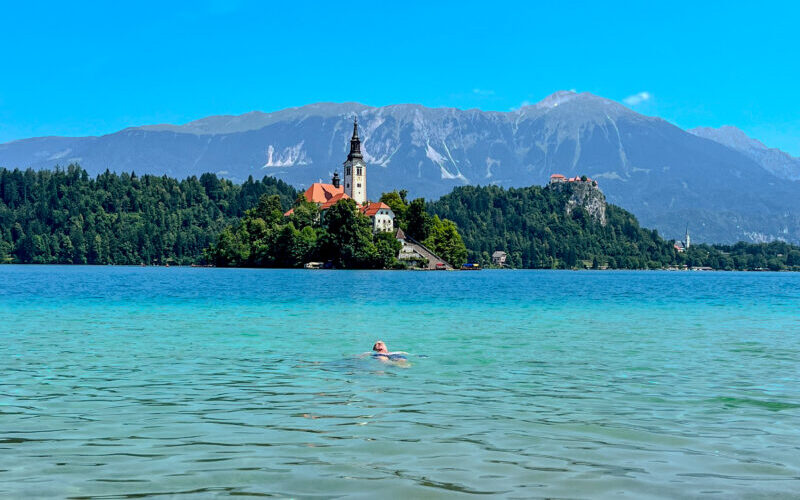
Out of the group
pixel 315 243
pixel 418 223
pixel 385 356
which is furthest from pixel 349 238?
pixel 385 356

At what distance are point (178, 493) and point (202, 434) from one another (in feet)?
12.1

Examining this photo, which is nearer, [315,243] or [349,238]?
[349,238]

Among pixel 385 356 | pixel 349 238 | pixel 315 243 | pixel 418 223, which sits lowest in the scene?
pixel 385 356

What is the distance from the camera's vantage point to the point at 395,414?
Answer: 51.4ft

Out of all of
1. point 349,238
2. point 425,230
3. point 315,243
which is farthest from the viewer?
point 425,230

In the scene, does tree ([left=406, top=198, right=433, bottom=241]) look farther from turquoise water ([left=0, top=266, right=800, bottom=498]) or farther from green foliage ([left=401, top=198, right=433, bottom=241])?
turquoise water ([left=0, top=266, right=800, bottom=498])

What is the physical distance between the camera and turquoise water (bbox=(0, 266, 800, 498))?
10.6 meters

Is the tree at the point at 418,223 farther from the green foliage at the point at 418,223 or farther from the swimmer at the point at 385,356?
the swimmer at the point at 385,356

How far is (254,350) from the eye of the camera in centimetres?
2770

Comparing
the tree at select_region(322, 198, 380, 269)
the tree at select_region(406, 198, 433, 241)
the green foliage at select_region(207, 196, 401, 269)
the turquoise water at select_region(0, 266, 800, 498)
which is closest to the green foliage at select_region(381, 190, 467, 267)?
the tree at select_region(406, 198, 433, 241)

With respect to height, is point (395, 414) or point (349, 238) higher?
point (349, 238)

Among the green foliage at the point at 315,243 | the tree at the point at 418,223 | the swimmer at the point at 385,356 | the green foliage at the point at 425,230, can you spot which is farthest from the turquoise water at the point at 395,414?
the tree at the point at 418,223

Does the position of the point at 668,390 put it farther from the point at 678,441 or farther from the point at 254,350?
the point at 254,350

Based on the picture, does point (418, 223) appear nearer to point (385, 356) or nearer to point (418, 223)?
point (418, 223)
